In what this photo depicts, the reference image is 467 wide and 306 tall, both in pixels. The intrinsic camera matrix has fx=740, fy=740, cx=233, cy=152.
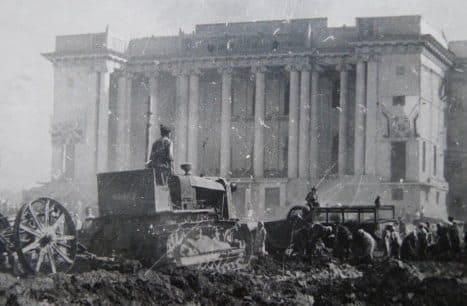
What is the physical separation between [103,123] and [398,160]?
23.8m

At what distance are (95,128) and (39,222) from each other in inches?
1798

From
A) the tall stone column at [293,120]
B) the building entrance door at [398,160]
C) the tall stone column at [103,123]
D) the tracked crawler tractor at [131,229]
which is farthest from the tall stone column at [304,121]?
the tracked crawler tractor at [131,229]

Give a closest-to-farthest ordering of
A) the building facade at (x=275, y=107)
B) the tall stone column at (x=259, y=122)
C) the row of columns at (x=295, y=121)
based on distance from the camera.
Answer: the building facade at (x=275, y=107), the row of columns at (x=295, y=121), the tall stone column at (x=259, y=122)

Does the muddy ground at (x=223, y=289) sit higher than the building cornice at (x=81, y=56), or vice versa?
the building cornice at (x=81, y=56)

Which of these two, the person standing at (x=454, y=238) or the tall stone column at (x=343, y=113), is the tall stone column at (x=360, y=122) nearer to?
the tall stone column at (x=343, y=113)

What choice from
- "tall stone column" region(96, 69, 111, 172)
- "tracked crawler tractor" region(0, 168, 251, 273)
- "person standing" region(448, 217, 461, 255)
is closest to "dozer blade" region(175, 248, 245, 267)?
"tracked crawler tractor" region(0, 168, 251, 273)

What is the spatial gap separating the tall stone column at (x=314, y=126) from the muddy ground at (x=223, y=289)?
119 feet

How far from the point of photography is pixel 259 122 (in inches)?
2271

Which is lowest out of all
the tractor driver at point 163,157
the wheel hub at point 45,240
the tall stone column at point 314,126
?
the wheel hub at point 45,240

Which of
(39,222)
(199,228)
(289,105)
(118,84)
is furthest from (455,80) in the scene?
(39,222)

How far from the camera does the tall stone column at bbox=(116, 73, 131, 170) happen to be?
60.9m

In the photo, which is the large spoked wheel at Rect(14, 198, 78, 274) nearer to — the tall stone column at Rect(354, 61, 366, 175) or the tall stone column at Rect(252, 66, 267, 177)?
the tall stone column at Rect(354, 61, 366, 175)

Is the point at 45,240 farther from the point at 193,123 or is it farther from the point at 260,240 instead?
the point at 193,123

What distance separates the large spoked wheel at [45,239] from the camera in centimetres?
1528
